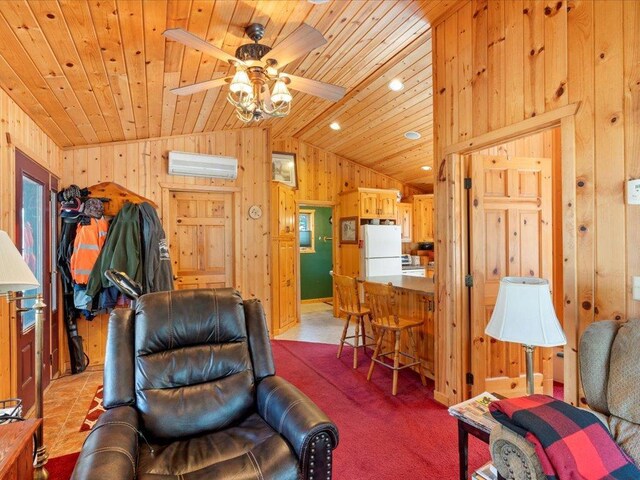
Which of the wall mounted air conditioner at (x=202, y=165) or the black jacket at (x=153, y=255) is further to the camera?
the wall mounted air conditioner at (x=202, y=165)

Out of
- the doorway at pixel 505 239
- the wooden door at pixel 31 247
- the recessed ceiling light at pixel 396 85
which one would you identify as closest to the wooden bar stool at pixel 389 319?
the doorway at pixel 505 239

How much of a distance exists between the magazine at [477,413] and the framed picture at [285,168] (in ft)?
15.3

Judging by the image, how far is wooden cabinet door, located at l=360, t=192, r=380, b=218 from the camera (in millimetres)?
6098

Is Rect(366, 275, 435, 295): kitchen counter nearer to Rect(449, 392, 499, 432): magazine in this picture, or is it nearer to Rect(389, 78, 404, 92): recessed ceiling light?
Rect(449, 392, 499, 432): magazine

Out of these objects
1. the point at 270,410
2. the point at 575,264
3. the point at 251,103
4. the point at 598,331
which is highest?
the point at 251,103

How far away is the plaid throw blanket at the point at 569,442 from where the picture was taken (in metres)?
1.22

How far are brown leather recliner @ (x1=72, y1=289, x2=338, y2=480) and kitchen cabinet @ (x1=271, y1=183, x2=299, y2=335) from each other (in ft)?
10.1

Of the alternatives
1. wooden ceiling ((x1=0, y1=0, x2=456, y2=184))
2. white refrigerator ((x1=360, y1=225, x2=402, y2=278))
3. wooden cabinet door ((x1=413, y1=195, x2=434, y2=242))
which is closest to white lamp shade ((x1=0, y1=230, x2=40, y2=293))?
wooden ceiling ((x1=0, y1=0, x2=456, y2=184))

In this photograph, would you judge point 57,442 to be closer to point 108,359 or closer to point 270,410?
point 108,359

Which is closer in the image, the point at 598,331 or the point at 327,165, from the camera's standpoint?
the point at 598,331

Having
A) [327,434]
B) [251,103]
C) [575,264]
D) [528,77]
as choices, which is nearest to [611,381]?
[575,264]

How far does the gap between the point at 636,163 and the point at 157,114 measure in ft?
12.1

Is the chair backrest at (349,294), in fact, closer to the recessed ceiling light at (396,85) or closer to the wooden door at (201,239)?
the wooden door at (201,239)

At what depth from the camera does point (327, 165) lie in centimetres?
654
